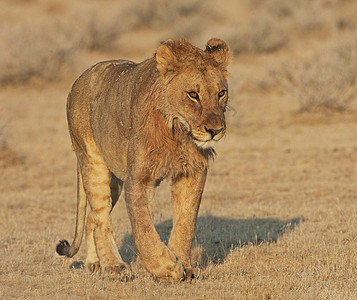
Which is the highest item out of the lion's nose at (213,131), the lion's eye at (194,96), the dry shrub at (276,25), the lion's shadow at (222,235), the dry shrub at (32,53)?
the dry shrub at (276,25)

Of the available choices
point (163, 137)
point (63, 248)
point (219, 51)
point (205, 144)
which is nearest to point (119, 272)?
point (63, 248)

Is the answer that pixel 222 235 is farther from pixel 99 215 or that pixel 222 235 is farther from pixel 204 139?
pixel 204 139

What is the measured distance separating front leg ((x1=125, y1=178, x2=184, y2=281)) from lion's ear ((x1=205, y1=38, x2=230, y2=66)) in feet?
3.29

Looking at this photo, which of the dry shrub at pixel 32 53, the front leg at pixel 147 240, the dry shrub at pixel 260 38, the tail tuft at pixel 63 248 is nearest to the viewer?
the front leg at pixel 147 240

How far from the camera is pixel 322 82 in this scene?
16562mm

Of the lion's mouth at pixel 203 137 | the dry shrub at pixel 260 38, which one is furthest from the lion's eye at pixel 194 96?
the dry shrub at pixel 260 38

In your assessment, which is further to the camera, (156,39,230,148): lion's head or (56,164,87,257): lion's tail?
(56,164,87,257): lion's tail

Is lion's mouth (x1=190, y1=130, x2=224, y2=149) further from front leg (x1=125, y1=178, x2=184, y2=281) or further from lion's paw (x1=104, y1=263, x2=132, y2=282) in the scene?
lion's paw (x1=104, y1=263, x2=132, y2=282)

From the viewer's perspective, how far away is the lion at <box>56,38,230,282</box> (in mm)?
4930

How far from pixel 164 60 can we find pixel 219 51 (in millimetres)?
451

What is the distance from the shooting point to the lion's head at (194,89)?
4.80 m

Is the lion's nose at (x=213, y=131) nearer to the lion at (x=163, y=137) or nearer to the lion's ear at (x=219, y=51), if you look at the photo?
the lion at (x=163, y=137)

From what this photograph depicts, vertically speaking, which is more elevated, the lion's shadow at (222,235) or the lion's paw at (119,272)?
the lion's paw at (119,272)

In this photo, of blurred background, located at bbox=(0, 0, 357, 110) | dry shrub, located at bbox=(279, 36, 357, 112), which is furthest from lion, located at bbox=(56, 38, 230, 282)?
blurred background, located at bbox=(0, 0, 357, 110)
